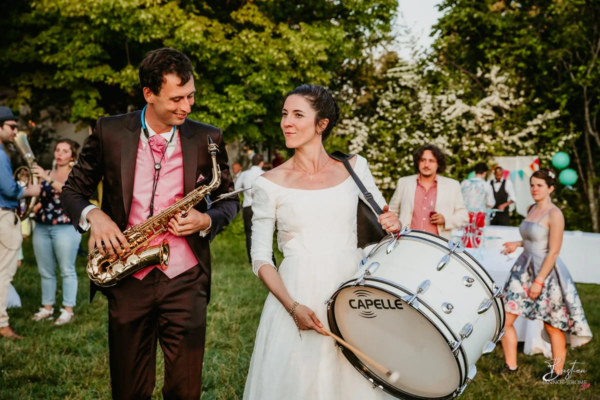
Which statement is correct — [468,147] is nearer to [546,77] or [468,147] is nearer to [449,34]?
[546,77]

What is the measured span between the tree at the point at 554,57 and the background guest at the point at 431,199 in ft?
36.6

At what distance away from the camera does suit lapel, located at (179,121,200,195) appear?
10.2 feet

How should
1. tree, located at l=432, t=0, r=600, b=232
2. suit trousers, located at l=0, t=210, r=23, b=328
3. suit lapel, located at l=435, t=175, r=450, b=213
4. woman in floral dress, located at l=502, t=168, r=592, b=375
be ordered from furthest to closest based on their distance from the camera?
tree, located at l=432, t=0, r=600, b=232 → suit lapel, located at l=435, t=175, r=450, b=213 → suit trousers, located at l=0, t=210, r=23, b=328 → woman in floral dress, located at l=502, t=168, r=592, b=375

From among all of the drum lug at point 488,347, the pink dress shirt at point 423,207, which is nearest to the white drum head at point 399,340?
the drum lug at point 488,347

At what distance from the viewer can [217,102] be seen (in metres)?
15.2

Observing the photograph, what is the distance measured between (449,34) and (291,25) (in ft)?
18.2

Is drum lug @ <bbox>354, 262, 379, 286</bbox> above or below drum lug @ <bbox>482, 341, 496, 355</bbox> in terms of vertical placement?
above

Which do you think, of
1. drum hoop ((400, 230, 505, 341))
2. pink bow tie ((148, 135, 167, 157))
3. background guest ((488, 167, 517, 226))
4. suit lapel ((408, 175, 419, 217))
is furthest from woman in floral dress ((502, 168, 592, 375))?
background guest ((488, 167, 517, 226))

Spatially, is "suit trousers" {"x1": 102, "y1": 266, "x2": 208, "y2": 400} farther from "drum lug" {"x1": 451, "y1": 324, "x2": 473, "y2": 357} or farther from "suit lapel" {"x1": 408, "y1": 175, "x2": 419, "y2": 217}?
"suit lapel" {"x1": 408, "y1": 175, "x2": 419, "y2": 217}

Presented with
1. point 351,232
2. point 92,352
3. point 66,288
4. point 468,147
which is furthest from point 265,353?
point 468,147

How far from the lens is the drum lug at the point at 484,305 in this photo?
8.91 feet

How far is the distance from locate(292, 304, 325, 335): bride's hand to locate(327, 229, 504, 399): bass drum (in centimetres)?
9

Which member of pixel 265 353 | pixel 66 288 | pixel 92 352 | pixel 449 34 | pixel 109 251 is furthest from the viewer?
pixel 449 34

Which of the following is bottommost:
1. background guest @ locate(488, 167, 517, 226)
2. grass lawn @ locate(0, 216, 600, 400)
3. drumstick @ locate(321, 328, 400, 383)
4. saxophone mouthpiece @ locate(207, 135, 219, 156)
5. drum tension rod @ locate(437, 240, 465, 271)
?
grass lawn @ locate(0, 216, 600, 400)
